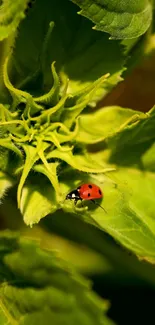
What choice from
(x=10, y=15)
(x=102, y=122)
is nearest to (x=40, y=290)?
(x=102, y=122)

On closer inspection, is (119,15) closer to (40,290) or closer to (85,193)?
(85,193)

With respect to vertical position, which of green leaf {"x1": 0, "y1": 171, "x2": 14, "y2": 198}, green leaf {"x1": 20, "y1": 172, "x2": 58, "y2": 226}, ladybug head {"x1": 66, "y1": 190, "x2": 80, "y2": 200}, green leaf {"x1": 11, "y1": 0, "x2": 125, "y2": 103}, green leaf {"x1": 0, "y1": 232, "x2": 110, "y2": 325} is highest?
green leaf {"x1": 11, "y1": 0, "x2": 125, "y2": 103}

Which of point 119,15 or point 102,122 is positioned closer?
point 119,15

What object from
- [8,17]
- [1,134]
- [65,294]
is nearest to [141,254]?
[65,294]

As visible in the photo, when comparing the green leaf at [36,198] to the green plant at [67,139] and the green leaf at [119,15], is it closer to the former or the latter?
the green plant at [67,139]

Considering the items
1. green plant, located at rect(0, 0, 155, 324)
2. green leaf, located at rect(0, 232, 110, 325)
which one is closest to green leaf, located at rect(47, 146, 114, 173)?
green plant, located at rect(0, 0, 155, 324)

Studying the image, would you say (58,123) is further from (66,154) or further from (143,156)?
(143,156)

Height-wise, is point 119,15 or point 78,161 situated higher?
point 119,15

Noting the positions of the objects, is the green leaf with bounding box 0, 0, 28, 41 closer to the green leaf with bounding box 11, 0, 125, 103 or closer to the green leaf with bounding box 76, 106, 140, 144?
the green leaf with bounding box 11, 0, 125, 103

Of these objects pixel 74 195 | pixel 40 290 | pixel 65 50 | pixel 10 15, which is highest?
pixel 10 15
